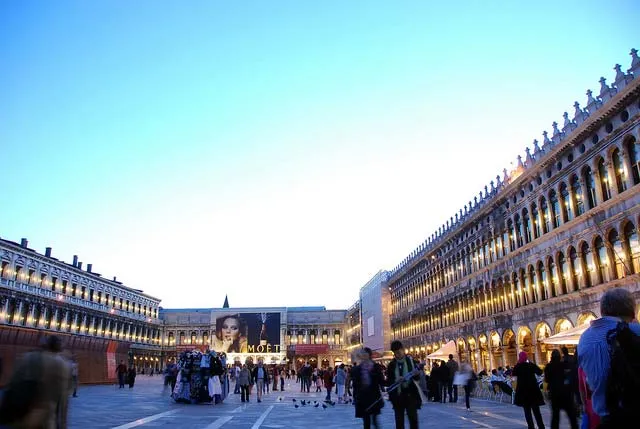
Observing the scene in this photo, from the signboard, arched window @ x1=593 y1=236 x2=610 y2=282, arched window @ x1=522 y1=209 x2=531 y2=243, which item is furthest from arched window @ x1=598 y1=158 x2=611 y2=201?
the signboard

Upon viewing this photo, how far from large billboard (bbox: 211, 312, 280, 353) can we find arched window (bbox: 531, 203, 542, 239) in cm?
6771

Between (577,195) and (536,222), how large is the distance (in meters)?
4.57

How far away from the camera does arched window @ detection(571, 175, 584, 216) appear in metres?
26.3

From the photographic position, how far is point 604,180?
960 inches

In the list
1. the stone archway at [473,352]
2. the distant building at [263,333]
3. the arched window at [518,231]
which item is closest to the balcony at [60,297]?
the distant building at [263,333]

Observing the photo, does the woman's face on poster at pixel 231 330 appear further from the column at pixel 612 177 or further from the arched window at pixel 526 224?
the column at pixel 612 177

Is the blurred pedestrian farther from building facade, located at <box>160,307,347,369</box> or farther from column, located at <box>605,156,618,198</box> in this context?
building facade, located at <box>160,307,347,369</box>

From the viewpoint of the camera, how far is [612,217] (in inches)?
917

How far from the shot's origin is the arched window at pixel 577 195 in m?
26.3

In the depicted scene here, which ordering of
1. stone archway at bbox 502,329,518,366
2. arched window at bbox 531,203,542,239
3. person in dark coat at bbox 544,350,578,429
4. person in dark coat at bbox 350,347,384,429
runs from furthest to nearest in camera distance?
stone archway at bbox 502,329,518,366 → arched window at bbox 531,203,542,239 → person in dark coat at bbox 544,350,578,429 → person in dark coat at bbox 350,347,384,429

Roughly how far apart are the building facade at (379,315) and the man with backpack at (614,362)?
60.4m

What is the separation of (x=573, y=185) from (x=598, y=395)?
25.9 metres

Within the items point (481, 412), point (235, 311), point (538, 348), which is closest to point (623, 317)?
point (481, 412)

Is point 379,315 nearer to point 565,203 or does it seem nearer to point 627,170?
point 565,203
